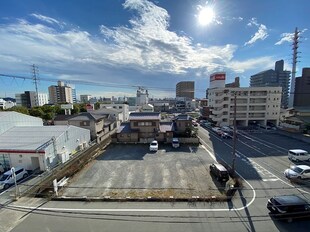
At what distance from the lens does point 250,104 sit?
47406 millimetres

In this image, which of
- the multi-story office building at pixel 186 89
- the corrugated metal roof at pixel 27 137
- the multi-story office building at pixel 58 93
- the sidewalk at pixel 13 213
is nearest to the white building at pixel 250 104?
the corrugated metal roof at pixel 27 137

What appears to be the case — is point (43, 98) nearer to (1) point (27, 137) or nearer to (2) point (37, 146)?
(1) point (27, 137)

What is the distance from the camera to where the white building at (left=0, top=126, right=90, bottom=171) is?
19.3 metres

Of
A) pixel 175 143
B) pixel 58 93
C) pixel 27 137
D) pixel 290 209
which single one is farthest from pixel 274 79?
pixel 58 93

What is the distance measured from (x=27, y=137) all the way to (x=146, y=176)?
52.6ft

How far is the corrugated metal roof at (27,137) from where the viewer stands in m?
20.0

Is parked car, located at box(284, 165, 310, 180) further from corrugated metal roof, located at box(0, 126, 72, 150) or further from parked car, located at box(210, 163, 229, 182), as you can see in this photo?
corrugated metal roof, located at box(0, 126, 72, 150)

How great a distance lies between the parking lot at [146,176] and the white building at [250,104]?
24.5m

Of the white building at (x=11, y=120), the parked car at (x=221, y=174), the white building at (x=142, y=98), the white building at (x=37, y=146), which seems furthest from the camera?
the white building at (x=142, y=98)

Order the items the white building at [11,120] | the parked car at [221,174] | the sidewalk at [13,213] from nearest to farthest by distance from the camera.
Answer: the sidewalk at [13,213] → the parked car at [221,174] → the white building at [11,120]

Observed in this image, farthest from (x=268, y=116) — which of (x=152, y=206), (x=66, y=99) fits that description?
(x=66, y=99)

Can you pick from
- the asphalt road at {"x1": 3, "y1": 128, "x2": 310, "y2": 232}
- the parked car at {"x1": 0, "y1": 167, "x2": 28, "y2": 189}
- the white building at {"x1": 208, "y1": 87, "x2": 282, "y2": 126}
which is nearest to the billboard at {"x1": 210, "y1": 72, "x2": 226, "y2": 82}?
the white building at {"x1": 208, "y1": 87, "x2": 282, "y2": 126}

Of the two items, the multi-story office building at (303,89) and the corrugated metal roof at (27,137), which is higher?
the multi-story office building at (303,89)

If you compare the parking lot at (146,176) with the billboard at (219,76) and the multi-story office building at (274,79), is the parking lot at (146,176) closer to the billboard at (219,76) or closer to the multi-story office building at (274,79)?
the billboard at (219,76)
